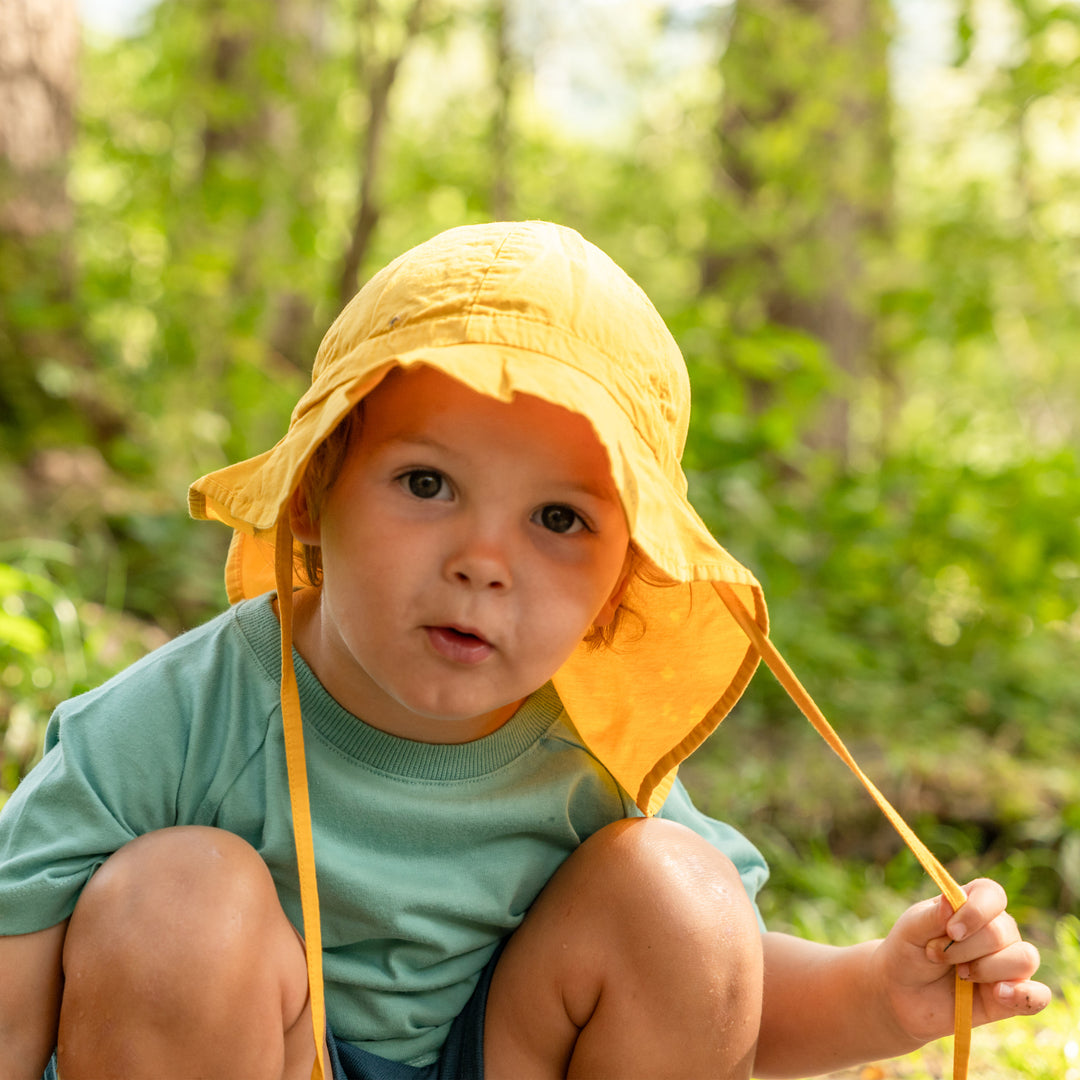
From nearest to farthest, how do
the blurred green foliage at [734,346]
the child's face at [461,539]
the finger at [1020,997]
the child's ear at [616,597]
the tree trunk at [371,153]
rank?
the child's face at [461,539] → the finger at [1020,997] → the child's ear at [616,597] → the blurred green foliage at [734,346] → the tree trunk at [371,153]

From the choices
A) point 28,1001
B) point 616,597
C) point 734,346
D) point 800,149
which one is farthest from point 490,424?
point 800,149

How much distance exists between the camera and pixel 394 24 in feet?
13.6

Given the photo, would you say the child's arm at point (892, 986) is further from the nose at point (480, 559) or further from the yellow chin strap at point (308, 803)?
the nose at point (480, 559)

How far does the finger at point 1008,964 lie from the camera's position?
4.17ft

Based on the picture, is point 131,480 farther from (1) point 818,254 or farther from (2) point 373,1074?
(2) point 373,1074

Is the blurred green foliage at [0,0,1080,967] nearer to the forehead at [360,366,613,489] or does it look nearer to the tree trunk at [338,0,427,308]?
the tree trunk at [338,0,427,308]

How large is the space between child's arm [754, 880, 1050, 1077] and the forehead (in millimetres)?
674

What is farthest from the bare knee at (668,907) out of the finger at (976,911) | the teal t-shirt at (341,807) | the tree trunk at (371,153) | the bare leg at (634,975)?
the tree trunk at (371,153)

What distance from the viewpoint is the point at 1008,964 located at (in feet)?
4.18

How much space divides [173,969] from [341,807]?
0.29 m

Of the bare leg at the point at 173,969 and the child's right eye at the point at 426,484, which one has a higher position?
the child's right eye at the point at 426,484

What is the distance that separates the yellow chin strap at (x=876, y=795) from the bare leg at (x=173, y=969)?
619mm

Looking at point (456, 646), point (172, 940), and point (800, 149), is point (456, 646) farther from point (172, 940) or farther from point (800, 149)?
point (800, 149)

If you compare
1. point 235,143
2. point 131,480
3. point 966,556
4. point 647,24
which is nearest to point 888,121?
point 647,24
